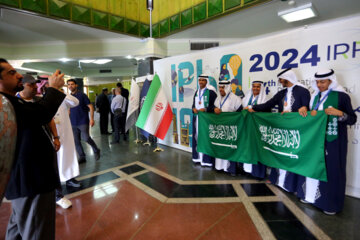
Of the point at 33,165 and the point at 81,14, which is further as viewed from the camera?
the point at 81,14

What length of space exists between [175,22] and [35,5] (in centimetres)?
327

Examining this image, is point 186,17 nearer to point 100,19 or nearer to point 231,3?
point 231,3

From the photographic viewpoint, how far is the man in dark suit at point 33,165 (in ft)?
3.63

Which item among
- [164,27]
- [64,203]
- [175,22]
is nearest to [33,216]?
[64,203]

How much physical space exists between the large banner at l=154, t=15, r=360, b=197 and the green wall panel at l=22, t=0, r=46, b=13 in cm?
310

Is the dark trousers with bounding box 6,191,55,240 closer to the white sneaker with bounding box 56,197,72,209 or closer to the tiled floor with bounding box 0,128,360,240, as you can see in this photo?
the tiled floor with bounding box 0,128,360,240

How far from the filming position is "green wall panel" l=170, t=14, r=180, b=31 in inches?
221

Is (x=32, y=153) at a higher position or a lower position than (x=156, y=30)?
lower

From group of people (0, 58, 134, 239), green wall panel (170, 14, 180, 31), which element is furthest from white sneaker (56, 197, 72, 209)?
green wall panel (170, 14, 180, 31)

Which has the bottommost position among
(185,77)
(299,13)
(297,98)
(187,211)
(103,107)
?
(187,211)

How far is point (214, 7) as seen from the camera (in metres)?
4.74

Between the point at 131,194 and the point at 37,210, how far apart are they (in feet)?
5.20

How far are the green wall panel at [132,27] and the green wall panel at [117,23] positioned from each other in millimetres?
126

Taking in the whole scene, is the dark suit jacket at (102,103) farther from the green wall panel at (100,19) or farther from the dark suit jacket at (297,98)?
the dark suit jacket at (297,98)
